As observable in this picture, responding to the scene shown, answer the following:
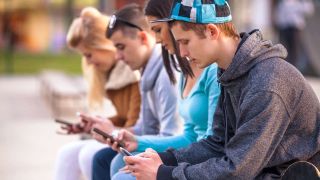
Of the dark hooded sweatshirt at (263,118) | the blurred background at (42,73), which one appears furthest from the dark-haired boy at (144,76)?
the blurred background at (42,73)

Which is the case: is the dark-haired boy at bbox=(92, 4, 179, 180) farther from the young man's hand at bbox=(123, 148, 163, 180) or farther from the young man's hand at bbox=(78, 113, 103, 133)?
the young man's hand at bbox=(123, 148, 163, 180)

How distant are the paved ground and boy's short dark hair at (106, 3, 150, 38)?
9.30ft

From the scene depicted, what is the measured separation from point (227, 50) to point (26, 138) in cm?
651

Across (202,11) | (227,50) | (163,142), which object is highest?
(202,11)

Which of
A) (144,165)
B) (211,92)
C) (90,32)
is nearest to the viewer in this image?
(144,165)

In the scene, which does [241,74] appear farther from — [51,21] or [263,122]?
[51,21]

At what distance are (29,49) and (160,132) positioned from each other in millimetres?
24377

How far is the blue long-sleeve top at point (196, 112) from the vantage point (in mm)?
3398

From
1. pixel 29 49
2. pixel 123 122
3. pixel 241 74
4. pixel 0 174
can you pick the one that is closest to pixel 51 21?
pixel 29 49

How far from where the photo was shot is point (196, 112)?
3.48 metres

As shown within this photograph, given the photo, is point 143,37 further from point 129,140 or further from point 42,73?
point 42,73

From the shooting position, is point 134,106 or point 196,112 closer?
point 196,112

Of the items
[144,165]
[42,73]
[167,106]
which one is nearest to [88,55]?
[167,106]

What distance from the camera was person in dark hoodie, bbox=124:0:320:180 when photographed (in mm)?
2625
